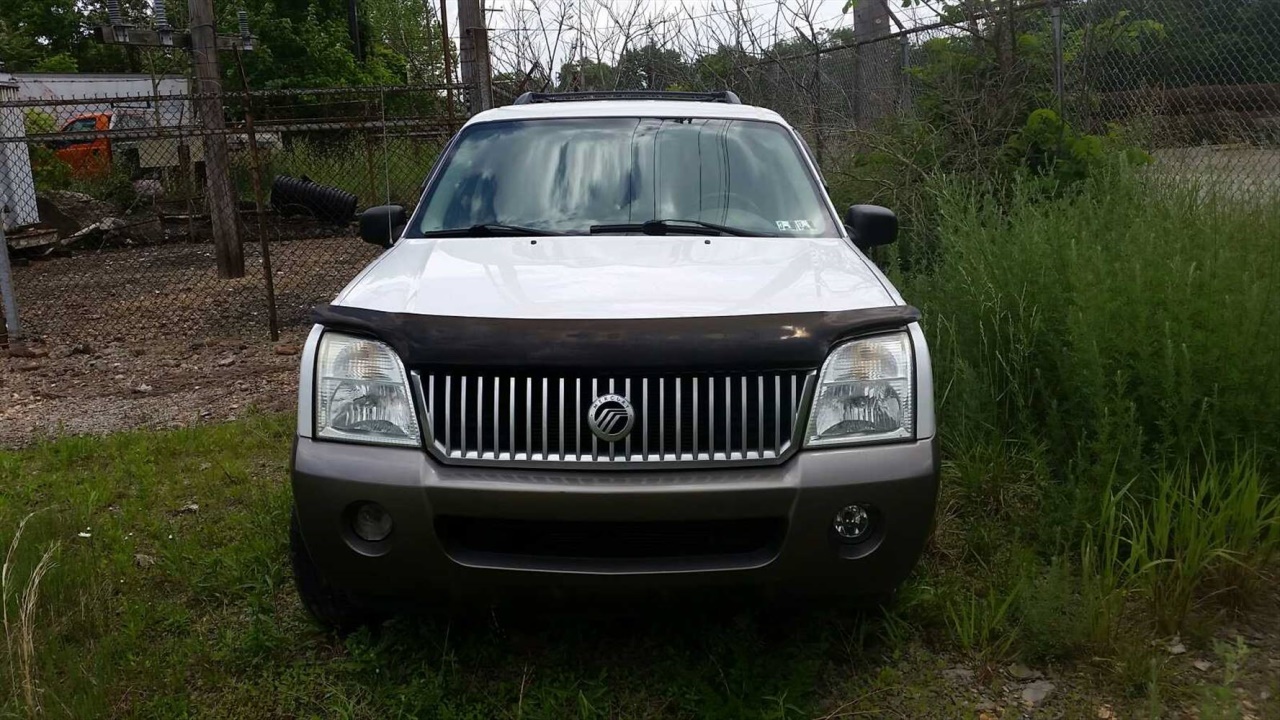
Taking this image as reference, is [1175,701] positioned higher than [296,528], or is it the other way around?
[296,528]

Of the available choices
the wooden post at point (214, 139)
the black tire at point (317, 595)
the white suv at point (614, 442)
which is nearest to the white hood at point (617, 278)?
the white suv at point (614, 442)

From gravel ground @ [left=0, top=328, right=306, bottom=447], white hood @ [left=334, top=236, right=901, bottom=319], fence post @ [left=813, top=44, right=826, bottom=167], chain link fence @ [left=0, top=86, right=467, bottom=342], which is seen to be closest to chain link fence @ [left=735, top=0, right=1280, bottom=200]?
fence post @ [left=813, top=44, right=826, bottom=167]

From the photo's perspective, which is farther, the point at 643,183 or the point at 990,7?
the point at 990,7

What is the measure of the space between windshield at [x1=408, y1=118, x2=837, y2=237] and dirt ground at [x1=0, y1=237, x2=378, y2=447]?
8.81 feet

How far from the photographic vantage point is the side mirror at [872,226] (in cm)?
404

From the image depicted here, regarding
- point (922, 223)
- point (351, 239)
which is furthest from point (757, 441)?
point (351, 239)

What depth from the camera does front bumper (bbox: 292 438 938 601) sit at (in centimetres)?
261

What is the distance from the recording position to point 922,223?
7.06 m

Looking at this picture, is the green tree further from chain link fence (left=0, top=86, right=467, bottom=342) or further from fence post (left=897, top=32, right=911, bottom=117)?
fence post (left=897, top=32, right=911, bottom=117)

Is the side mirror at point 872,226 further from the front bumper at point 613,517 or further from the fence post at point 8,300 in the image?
the fence post at point 8,300

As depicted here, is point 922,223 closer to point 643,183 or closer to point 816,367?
point 643,183

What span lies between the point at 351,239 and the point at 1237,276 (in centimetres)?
1256

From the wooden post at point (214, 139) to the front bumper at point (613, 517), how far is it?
804cm

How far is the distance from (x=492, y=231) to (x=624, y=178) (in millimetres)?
607
